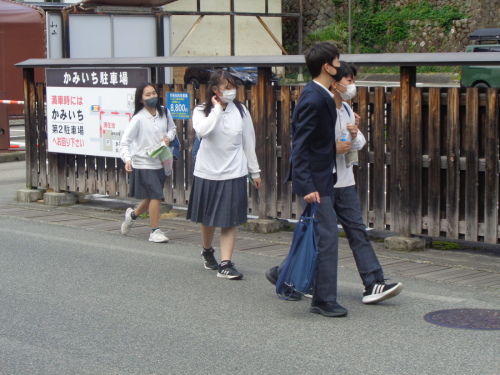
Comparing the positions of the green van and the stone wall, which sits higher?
the stone wall

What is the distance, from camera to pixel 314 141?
19.8 ft

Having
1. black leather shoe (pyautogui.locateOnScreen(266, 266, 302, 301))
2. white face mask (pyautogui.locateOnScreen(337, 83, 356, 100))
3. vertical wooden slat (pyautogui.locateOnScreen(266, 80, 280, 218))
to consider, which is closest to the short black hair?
white face mask (pyautogui.locateOnScreen(337, 83, 356, 100))

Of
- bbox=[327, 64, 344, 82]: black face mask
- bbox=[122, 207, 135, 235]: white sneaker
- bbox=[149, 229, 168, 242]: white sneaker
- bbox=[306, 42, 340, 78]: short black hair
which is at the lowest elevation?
bbox=[149, 229, 168, 242]: white sneaker

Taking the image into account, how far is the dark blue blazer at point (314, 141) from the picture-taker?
6.00 meters

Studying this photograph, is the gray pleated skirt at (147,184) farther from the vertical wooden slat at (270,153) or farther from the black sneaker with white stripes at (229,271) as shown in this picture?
the black sneaker with white stripes at (229,271)

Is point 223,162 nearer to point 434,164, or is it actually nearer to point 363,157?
point 363,157

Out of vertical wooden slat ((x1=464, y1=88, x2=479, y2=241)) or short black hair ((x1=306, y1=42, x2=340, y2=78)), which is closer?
short black hair ((x1=306, y1=42, x2=340, y2=78))

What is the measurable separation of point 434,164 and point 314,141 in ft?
7.90

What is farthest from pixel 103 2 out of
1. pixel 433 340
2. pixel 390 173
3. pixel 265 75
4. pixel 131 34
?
pixel 433 340

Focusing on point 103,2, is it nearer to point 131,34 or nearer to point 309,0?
point 131,34

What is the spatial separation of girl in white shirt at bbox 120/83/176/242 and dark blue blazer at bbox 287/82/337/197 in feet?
10.7

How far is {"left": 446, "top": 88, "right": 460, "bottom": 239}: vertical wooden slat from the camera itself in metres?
7.88

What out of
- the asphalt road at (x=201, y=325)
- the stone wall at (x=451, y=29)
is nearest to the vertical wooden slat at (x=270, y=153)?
the asphalt road at (x=201, y=325)

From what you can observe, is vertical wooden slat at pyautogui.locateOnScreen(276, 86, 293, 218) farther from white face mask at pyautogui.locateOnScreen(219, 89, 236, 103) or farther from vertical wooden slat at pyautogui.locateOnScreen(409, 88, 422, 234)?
white face mask at pyautogui.locateOnScreen(219, 89, 236, 103)
